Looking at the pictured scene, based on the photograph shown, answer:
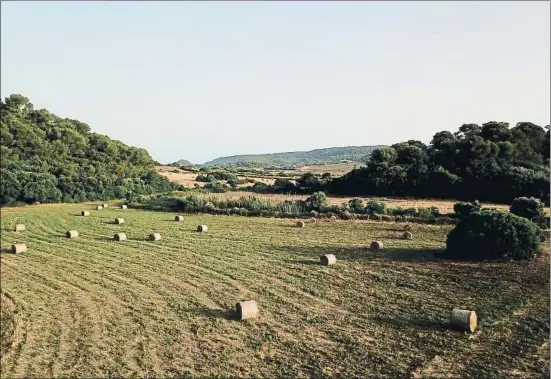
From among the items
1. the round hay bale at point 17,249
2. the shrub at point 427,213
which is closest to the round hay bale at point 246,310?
the round hay bale at point 17,249

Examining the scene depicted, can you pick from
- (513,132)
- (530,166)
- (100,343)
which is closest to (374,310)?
(100,343)

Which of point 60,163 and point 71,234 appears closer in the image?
point 71,234

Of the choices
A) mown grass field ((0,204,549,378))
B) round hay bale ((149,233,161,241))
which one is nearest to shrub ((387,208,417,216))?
mown grass field ((0,204,549,378))

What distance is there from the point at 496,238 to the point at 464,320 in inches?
255

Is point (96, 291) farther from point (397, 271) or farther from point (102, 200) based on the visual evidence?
point (102, 200)

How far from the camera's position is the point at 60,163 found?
4459 centimetres

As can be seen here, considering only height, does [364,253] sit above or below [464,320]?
above

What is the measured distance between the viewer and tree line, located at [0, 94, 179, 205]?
1554 inches

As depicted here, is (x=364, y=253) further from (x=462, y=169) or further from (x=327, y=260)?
(x=462, y=169)

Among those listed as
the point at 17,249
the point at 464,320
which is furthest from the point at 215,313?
the point at 17,249

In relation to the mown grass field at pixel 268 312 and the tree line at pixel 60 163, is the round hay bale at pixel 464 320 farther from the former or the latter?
→ the tree line at pixel 60 163

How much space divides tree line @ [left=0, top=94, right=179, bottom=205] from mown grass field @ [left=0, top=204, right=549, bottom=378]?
23.4m

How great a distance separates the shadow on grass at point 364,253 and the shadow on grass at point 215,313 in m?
5.13

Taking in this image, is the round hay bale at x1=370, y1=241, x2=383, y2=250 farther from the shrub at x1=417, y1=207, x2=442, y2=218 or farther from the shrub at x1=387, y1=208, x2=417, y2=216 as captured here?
the shrub at x1=387, y1=208, x2=417, y2=216
